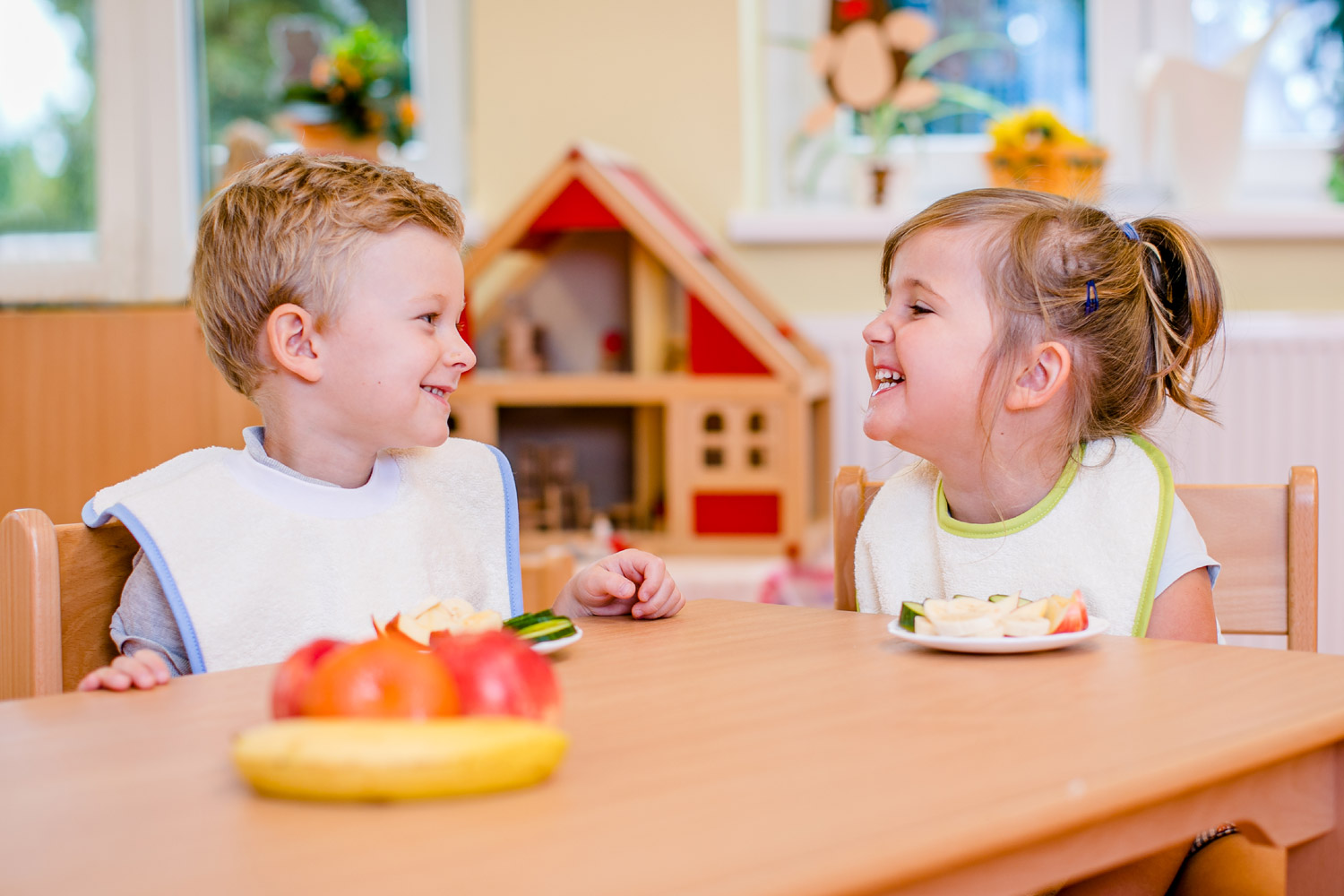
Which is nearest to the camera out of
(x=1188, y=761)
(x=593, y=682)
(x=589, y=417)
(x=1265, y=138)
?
(x=1188, y=761)

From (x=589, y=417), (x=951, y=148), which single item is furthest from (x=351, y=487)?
(x=951, y=148)

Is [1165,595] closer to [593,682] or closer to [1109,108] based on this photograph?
[593,682]

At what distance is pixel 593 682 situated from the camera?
72 centimetres

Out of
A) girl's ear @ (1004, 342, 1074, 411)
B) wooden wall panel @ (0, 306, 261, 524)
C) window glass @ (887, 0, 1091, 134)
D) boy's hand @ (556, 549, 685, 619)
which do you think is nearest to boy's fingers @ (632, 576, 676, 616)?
boy's hand @ (556, 549, 685, 619)

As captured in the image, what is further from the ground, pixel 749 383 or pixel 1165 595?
pixel 749 383

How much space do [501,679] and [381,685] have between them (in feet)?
0.16

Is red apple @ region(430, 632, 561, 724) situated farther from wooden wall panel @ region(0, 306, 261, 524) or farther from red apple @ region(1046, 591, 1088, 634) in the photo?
wooden wall panel @ region(0, 306, 261, 524)

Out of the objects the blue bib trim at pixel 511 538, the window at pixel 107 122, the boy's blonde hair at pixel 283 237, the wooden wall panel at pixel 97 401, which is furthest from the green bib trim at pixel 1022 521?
the window at pixel 107 122

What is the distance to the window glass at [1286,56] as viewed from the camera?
2.69 meters

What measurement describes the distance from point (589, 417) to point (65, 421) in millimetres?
944

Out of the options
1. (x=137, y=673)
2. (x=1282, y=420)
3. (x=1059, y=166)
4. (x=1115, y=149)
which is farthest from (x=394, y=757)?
(x=1115, y=149)

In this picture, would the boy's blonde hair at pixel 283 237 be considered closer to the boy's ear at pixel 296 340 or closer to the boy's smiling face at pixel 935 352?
the boy's ear at pixel 296 340

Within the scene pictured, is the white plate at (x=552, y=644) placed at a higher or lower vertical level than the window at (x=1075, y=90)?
lower

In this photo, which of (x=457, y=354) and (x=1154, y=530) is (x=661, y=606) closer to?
(x=457, y=354)
